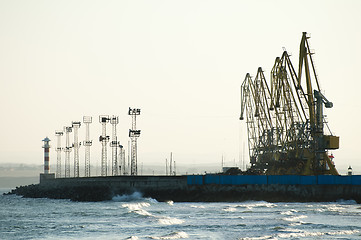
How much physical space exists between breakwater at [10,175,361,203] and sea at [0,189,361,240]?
15.7 meters

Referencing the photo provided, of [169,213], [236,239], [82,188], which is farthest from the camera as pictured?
[82,188]

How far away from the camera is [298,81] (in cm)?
12238

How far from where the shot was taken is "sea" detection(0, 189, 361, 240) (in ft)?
195

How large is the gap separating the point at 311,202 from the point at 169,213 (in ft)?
105

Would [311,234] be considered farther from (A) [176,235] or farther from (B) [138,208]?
(B) [138,208]

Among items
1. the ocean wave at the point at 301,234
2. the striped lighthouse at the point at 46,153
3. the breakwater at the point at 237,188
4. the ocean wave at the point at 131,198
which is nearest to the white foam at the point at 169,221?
the ocean wave at the point at 301,234

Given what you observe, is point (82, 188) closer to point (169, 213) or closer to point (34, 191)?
point (34, 191)

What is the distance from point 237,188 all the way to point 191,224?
43363mm

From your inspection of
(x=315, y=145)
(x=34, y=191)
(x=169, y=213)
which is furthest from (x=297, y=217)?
(x=34, y=191)

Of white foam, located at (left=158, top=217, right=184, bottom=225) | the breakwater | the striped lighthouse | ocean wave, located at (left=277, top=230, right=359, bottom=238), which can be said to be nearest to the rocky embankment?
the breakwater

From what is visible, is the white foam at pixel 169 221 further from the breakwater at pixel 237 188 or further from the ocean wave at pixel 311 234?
the breakwater at pixel 237 188

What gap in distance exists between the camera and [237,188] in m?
111

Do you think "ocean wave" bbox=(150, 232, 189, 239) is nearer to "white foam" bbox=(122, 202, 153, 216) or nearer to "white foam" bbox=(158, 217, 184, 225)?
"white foam" bbox=(158, 217, 184, 225)

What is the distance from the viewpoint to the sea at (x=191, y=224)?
59562mm
